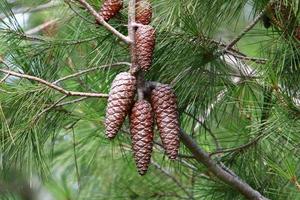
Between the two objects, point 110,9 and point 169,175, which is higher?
point 110,9

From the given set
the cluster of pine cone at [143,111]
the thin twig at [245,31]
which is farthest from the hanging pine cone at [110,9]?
the thin twig at [245,31]


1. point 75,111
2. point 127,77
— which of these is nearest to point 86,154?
point 75,111

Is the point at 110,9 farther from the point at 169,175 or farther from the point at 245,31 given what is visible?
the point at 169,175

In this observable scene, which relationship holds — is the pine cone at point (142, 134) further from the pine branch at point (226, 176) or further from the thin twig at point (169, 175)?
the thin twig at point (169, 175)

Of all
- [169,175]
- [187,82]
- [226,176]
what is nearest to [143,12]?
[187,82]

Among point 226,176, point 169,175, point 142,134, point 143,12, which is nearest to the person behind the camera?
point 142,134

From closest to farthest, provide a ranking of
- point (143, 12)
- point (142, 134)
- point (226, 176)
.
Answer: point (142, 134), point (143, 12), point (226, 176)
